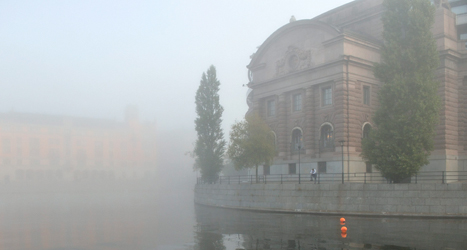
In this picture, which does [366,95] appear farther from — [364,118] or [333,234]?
[333,234]

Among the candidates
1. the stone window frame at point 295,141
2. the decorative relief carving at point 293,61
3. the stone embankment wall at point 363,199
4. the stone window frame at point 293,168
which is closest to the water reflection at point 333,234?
the stone embankment wall at point 363,199

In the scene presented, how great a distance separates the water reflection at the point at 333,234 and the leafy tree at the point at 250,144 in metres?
15.7

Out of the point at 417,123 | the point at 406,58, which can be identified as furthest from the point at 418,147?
the point at 406,58

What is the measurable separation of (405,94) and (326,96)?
12.5 metres

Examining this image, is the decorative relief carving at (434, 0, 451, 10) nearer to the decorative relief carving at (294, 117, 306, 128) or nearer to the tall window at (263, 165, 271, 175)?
the decorative relief carving at (294, 117, 306, 128)

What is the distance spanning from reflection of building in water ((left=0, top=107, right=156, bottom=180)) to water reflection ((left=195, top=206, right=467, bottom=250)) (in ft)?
193

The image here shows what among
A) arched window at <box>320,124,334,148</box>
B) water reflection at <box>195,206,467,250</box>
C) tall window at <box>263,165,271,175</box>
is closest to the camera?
water reflection at <box>195,206,467,250</box>

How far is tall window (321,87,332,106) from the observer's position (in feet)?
141

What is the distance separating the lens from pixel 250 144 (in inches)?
1618

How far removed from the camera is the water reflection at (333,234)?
16203 mm

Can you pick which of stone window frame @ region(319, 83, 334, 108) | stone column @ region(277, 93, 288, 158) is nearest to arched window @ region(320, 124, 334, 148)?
stone window frame @ region(319, 83, 334, 108)

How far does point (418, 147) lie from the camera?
30922 mm

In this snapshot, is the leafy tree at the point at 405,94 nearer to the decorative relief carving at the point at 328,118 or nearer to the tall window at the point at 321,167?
the tall window at the point at 321,167

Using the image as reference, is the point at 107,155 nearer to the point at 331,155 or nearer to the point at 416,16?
the point at 331,155
